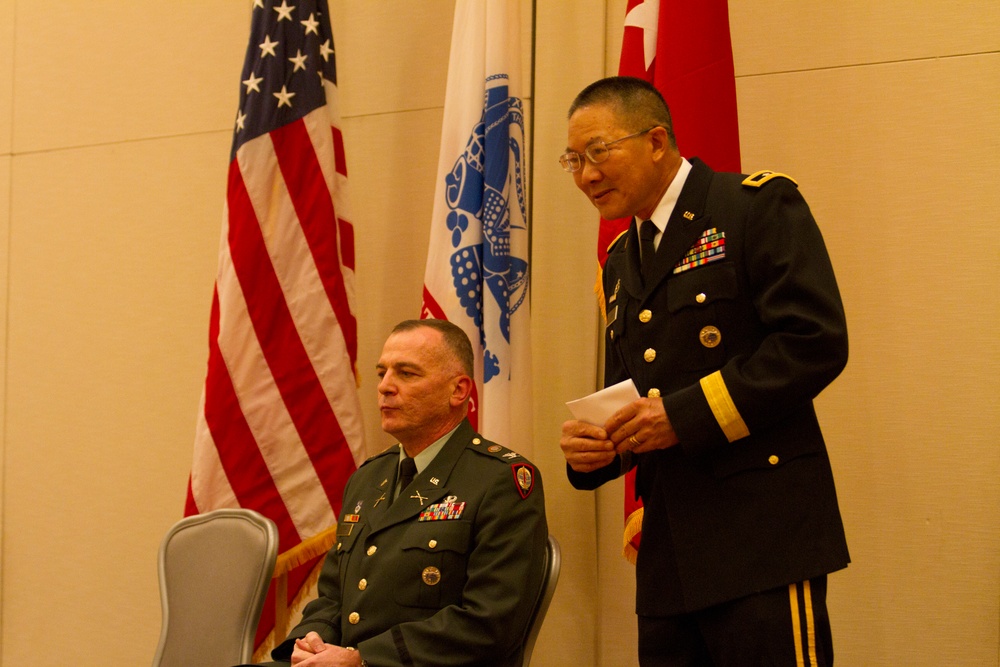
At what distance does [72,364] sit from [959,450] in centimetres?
337

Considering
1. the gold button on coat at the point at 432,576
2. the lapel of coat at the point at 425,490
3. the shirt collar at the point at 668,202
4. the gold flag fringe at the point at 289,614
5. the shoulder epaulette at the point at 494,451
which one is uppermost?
the shirt collar at the point at 668,202

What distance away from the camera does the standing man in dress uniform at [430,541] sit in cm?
192

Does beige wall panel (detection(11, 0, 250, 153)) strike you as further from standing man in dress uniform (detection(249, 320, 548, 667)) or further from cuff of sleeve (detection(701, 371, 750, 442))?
cuff of sleeve (detection(701, 371, 750, 442))

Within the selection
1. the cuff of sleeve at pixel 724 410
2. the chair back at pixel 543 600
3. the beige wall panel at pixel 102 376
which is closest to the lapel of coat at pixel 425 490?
the chair back at pixel 543 600

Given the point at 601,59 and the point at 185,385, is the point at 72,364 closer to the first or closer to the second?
the point at 185,385

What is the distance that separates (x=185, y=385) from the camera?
12.2 feet

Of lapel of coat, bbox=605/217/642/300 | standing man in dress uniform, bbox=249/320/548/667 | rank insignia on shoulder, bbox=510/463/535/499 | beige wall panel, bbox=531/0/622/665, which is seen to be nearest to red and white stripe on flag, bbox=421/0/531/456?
beige wall panel, bbox=531/0/622/665

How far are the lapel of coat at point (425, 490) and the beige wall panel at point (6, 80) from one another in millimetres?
3000

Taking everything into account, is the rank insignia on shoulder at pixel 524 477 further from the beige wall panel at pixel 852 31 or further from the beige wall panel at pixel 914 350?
the beige wall panel at pixel 852 31

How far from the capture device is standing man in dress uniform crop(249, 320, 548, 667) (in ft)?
6.31

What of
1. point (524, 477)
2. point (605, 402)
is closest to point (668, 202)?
point (605, 402)

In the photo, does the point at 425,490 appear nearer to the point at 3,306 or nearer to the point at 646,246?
the point at 646,246

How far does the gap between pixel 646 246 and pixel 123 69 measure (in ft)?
9.81

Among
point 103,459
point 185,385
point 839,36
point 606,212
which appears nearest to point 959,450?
point 839,36
